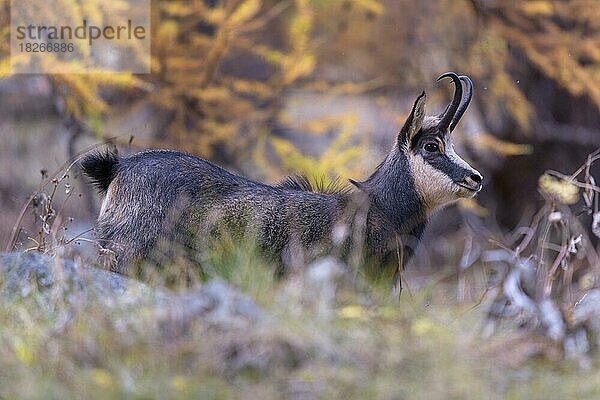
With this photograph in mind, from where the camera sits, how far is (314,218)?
664 centimetres

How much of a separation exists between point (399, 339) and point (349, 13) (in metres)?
9.69

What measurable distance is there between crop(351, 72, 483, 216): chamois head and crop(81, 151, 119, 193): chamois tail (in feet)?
5.02

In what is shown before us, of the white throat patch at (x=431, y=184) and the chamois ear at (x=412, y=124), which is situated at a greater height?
the chamois ear at (x=412, y=124)

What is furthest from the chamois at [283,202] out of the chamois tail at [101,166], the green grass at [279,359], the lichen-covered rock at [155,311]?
the green grass at [279,359]

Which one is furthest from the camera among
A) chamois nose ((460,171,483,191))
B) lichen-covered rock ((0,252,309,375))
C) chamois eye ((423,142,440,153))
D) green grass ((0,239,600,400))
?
chamois eye ((423,142,440,153))

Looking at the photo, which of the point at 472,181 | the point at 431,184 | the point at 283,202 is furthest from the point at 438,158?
the point at 283,202

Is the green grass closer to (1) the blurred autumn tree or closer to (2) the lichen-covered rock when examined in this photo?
(2) the lichen-covered rock

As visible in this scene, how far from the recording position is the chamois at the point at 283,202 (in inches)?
253

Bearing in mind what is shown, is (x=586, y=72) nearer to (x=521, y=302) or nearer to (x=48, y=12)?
(x=48, y=12)

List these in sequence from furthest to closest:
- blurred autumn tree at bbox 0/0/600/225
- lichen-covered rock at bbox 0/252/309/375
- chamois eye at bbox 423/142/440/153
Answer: blurred autumn tree at bbox 0/0/600/225 < chamois eye at bbox 423/142/440/153 < lichen-covered rock at bbox 0/252/309/375

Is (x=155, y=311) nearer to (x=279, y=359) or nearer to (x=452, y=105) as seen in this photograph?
(x=279, y=359)

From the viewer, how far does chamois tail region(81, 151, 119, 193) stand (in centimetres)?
666

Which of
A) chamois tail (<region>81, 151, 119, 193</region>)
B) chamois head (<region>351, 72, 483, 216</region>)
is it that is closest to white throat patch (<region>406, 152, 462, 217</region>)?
chamois head (<region>351, 72, 483, 216</region>)

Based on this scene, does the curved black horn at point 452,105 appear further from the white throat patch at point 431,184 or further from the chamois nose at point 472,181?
the chamois nose at point 472,181
